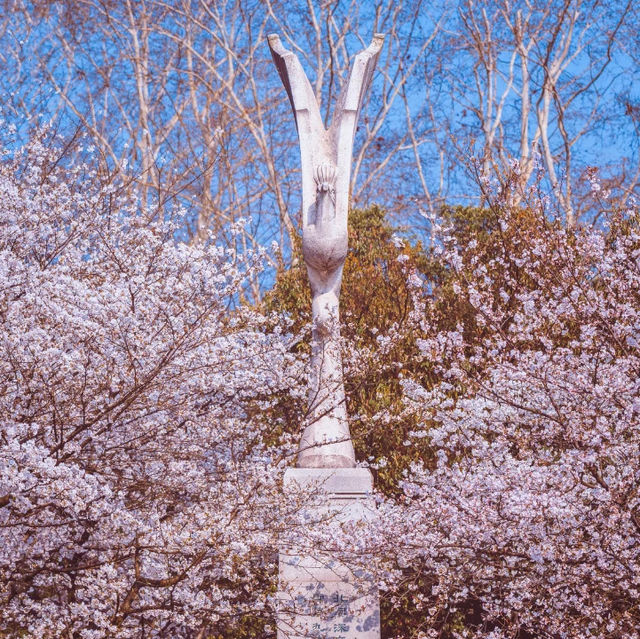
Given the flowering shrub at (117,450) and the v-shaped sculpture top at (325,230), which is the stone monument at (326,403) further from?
the flowering shrub at (117,450)

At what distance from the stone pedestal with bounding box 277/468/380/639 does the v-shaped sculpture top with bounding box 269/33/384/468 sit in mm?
192

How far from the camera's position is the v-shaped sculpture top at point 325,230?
5551mm

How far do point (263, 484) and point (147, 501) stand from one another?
844 mm

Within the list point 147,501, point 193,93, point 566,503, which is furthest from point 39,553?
point 193,93

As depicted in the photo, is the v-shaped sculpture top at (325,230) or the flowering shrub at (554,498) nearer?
the flowering shrub at (554,498)

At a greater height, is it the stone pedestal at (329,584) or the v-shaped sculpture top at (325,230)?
the v-shaped sculpture top at (325,230)

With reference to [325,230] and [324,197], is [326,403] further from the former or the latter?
[324,197]

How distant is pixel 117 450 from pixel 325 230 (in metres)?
2.20

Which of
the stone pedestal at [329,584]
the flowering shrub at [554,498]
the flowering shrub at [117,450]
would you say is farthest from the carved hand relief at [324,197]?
the stone pedestal at [329,584]

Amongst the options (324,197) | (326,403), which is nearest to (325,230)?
(324,197)

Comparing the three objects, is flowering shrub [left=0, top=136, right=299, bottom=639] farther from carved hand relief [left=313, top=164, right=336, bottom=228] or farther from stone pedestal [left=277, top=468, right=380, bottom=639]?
carved hand relief [left=313, top=164, right=336, bottom=228]

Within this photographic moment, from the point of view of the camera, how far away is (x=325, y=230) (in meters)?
5.88

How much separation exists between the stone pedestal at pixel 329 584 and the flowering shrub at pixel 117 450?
0.22 meters

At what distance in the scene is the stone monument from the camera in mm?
5059
